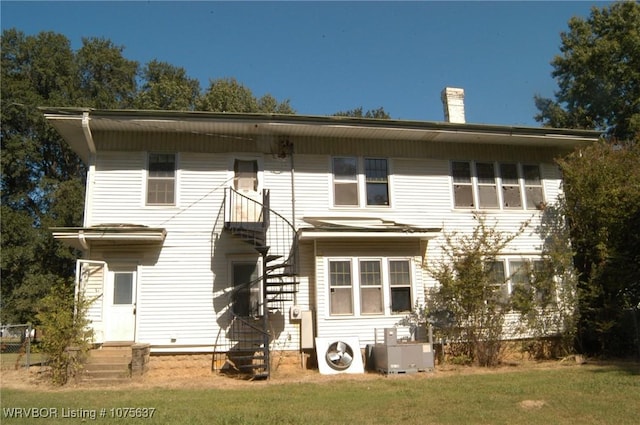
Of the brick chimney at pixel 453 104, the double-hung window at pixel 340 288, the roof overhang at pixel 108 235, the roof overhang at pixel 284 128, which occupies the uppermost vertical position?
the brick chimney at pixel 453 104

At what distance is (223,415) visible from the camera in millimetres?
7770

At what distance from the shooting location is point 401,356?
11.9 m

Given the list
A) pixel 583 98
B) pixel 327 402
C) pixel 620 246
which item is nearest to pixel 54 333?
pixel 327 402

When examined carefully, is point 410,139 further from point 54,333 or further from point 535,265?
point 54,333

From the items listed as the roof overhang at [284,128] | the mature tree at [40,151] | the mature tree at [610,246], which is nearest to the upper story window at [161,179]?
the roof overhang at [284,128]

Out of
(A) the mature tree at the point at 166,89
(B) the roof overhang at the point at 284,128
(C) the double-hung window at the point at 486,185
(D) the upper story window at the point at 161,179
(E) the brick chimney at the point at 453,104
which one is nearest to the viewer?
(B) the roof overhang at the point at 284,128

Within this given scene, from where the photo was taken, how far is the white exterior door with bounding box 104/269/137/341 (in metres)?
12.6

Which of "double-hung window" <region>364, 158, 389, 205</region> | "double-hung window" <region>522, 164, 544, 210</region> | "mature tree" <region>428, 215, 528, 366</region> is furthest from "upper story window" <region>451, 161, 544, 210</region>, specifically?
"double-hung window" <region>364, 158, 389, 205</region>

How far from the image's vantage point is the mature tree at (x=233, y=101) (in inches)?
1276

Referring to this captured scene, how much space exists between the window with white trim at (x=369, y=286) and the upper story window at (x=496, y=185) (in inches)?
115

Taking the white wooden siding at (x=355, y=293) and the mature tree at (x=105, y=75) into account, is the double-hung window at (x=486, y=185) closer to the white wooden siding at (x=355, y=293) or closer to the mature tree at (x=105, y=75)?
the white wooden siding at (x=355, y=293)

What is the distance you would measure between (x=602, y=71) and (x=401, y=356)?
21.4m

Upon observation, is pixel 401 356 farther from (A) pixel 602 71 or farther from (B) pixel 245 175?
(A) pixel 602 71

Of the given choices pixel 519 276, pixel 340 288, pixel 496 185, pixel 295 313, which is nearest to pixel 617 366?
pixel 519 276
